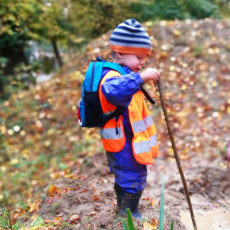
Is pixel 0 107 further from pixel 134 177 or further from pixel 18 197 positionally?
pixel 134 177

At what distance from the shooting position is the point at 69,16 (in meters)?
8.82

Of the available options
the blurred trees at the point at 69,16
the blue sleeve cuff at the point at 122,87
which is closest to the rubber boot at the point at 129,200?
the blue sleeve cuff at the point at 122,87

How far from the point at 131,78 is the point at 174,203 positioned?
2.04 metres

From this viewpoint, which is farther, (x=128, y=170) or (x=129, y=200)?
(x=129, y=200)

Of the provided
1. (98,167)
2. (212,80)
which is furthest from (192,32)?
(98,167)

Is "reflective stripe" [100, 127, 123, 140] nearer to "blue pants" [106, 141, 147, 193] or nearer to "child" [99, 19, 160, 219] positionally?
"child" [99, 19, 160, 219]

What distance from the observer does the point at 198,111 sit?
21.0ft

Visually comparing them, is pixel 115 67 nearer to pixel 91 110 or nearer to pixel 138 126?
pixel 91 110

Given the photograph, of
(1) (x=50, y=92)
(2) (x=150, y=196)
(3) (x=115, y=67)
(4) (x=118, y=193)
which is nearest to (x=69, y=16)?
(1) (x=50, y=92)

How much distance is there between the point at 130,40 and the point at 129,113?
22.9 inches

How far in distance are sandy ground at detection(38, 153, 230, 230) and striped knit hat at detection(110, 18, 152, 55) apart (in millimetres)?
1495

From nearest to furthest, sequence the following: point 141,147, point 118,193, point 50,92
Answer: point 141,147 → point 118,193 → point 50,92

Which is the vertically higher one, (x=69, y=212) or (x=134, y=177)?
(x=134, y=177)

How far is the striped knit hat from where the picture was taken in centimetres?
237
